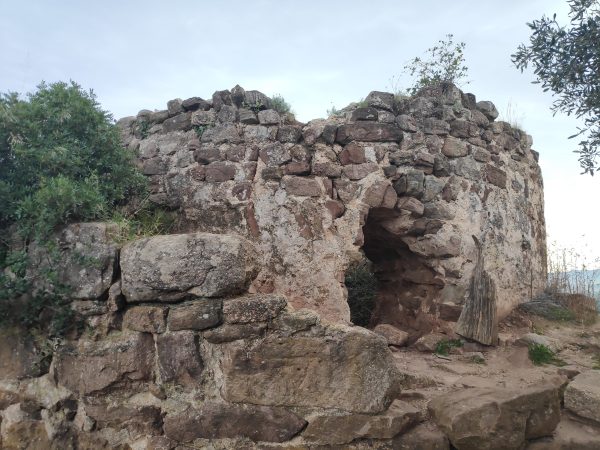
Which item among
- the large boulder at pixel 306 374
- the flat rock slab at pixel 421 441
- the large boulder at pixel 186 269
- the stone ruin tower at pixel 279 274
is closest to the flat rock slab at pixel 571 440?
the stone ruin tower at pixel 279 274

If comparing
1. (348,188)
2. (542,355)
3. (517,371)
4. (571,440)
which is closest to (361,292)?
(348,188)

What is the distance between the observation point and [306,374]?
2.67 metres

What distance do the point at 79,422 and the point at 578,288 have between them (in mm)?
5449

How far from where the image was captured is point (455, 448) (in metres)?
2.73

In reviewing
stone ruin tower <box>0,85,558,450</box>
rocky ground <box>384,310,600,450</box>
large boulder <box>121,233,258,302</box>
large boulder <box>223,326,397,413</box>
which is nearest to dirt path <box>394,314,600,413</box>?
rocky ground <box>384,310,600,450</box>

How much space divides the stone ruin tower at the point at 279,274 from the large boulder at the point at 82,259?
0.04ft

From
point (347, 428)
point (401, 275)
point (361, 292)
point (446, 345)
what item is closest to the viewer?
point (347, 428)

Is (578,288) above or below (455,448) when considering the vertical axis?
above

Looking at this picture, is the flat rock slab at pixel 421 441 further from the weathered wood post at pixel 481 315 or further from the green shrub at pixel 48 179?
the weathered wood post at pixel 481 315


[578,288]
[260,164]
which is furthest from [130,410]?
[578,288]

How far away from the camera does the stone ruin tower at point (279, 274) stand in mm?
2678

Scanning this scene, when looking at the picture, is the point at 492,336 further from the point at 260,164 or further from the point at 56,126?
the point at 56,126

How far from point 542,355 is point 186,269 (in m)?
3.18

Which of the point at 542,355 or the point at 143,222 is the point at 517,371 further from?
the point at 143,222
